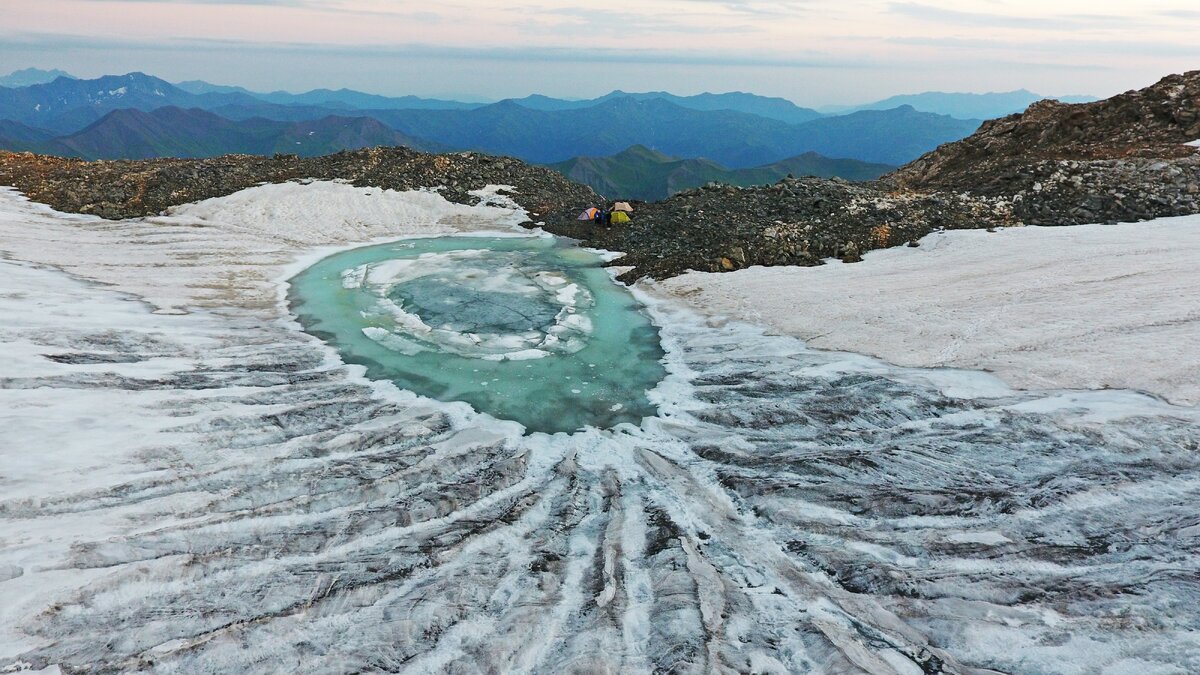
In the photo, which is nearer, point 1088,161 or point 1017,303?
point 1017,303

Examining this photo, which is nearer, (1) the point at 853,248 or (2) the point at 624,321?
(2) the point at 624,321

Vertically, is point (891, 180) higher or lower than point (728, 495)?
higher

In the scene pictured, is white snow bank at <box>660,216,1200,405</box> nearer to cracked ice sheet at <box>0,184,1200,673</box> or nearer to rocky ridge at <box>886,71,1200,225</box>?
cracked ice sheet at <box>0,184,1200,673</box>

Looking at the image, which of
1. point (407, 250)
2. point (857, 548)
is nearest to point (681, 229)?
point (407, 250)

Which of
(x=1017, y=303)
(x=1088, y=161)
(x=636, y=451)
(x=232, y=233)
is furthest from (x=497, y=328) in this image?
(x=1088, y=161)

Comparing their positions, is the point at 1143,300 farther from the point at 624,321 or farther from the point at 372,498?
the point at 372,498

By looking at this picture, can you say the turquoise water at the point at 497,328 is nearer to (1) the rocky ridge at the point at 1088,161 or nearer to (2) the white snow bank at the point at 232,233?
(2) the white snow bank at the point at 232,233

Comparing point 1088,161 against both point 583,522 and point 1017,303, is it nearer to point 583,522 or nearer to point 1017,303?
point 1017,303

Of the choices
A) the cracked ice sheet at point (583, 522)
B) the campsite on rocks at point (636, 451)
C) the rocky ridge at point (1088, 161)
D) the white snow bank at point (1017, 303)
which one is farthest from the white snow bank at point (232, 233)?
the rocky ridge at point (1088, 161)
